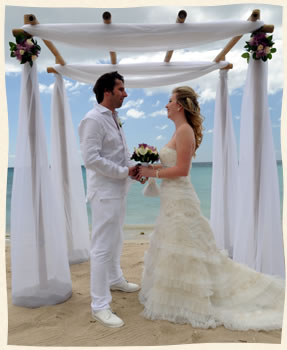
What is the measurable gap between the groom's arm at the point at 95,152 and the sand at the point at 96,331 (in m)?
1.34

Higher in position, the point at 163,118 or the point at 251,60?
the point at 163,118

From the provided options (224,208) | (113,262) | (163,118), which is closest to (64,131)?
(113,262)

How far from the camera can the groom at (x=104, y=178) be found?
2.77 m

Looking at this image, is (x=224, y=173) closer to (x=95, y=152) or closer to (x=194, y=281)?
(x=194, y=281)

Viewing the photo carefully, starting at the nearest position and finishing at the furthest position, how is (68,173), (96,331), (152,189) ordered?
1. (96,331)
2. (152,189)
3. (68,173)

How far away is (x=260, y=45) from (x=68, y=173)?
2.84 m

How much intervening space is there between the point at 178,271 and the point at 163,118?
1619 centimetres

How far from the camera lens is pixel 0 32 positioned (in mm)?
2779

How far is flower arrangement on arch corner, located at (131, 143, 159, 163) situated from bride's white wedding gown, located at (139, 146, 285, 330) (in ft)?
0.28

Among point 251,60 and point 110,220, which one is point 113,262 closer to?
point 110,220

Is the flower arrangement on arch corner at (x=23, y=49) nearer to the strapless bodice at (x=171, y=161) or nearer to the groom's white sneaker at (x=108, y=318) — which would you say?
the strapless bodice at (x=171, y=161)

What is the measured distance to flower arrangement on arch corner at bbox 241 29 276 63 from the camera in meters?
3.11

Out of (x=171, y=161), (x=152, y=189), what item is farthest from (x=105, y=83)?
(x=152, y=189)

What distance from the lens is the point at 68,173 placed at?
14.3 ft
